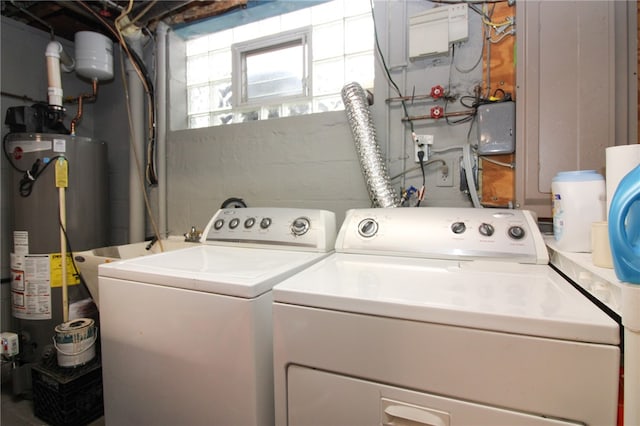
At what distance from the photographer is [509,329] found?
0.58 m

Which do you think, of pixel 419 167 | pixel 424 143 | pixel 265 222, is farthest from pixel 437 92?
pixel 265 222

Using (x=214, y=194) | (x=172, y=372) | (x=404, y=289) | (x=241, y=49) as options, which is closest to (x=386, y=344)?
(x=404, y=289)

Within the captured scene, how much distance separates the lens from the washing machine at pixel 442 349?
0.55 m

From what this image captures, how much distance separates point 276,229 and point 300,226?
0.11 metres

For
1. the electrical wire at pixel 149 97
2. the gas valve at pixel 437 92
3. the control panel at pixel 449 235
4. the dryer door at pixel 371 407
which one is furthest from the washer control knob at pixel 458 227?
the electrical wire at pixel 149 97

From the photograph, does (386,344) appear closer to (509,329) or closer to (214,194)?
(509,329)

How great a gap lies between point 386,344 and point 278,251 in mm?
689

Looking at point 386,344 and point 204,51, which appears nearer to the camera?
point 386,344

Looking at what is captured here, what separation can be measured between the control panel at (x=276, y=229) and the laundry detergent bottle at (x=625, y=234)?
2.78 feet

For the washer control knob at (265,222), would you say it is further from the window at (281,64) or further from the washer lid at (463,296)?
the window at (281,64)

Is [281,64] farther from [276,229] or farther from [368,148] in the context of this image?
[276,229]

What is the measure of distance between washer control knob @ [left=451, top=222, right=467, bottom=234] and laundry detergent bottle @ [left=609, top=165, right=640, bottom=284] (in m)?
0.50

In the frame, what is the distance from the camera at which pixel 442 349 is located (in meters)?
0.62

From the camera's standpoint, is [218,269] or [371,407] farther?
[218,269]
